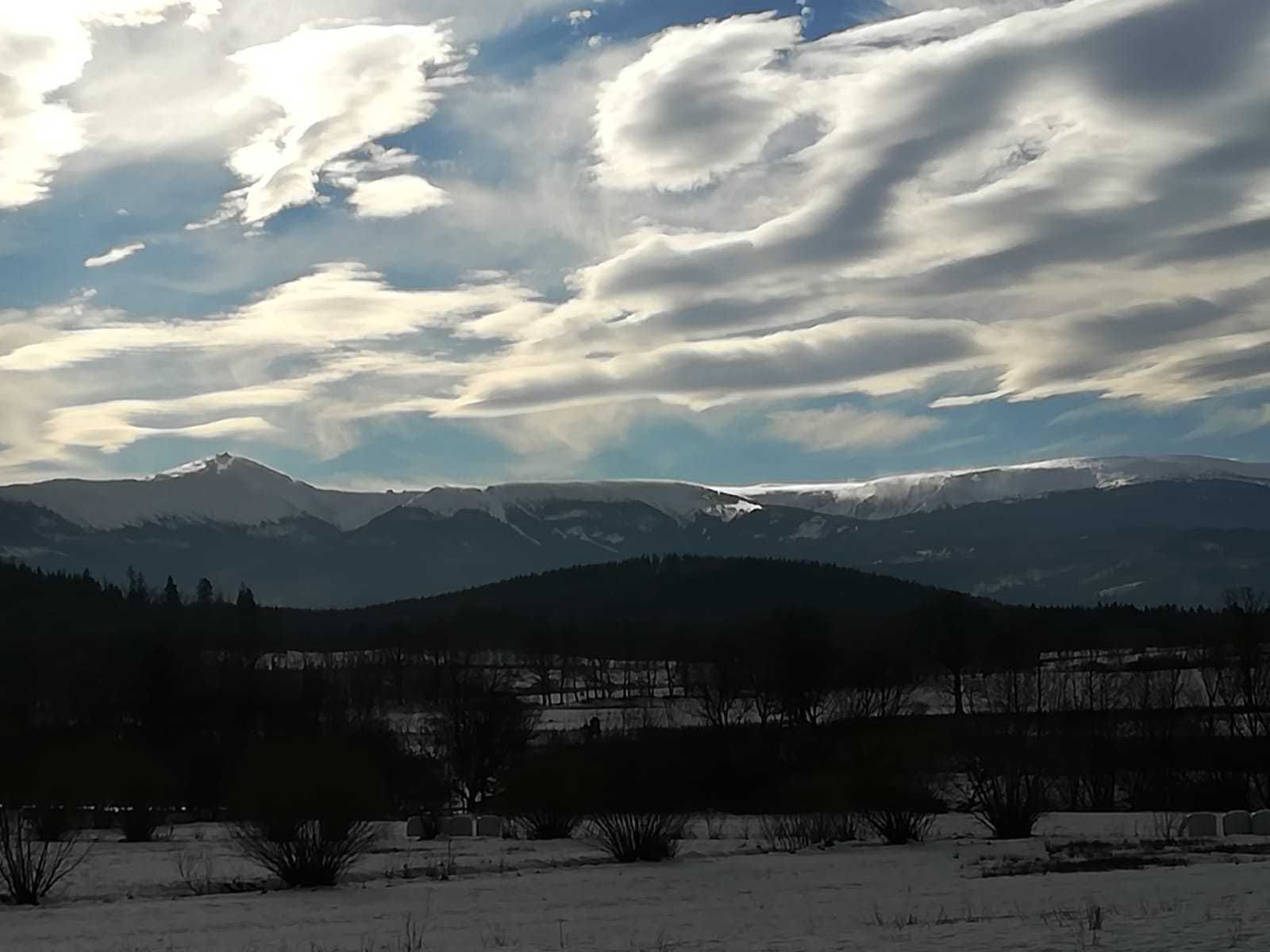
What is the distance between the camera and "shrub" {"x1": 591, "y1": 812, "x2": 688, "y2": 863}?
146 feet

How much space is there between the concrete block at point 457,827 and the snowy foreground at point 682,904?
879cm

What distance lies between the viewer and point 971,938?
21.2 metres

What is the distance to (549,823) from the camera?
54.9 m

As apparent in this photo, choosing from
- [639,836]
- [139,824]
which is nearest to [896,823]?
[639,836]

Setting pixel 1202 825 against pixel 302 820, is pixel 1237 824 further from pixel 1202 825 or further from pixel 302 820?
pixel 302 820

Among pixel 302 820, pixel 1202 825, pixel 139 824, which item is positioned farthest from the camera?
pixel 139 824

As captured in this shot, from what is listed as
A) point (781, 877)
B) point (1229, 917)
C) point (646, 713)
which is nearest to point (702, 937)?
point (1229, 917)

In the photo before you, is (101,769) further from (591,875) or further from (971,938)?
(971,938)

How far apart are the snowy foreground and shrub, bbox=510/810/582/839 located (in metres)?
5.55

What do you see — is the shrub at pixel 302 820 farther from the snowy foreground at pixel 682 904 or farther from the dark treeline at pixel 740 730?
the snowy foreground at pixel 682 904

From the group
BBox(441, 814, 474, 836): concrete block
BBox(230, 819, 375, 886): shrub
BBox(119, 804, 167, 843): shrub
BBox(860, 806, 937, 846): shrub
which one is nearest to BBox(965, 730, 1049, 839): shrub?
BBox(860, 806, 937, 846): shrub

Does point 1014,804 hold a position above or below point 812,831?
above

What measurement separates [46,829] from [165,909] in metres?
14.2

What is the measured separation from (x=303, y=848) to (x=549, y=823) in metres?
17.8
